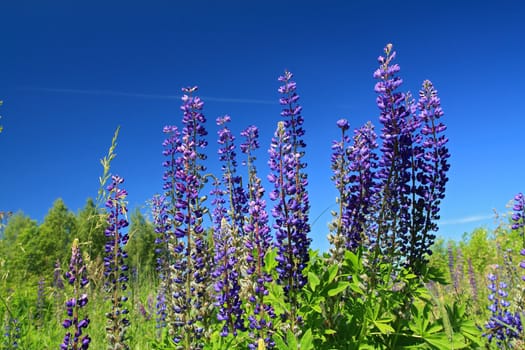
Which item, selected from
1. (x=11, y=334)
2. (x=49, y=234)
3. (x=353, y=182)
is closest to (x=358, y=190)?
(x=353, y=182)

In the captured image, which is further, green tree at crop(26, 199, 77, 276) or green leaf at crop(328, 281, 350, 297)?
green tree at crop(26, 199, 77, 276)

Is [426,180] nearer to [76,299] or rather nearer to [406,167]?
[406,167]

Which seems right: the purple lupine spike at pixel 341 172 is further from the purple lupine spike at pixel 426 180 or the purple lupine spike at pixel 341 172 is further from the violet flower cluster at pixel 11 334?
the violet flower cluster at pixel 11 334

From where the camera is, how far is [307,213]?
3.46 m

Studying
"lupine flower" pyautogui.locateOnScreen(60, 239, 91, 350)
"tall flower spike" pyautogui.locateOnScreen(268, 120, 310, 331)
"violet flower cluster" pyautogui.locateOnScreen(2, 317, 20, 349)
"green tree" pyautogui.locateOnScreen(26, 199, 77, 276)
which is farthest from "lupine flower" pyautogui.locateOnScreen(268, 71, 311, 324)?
"green tree" pyautogui.locateOnScreen(26, 199, 77, 276)

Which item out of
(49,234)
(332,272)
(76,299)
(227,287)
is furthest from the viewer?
(49,234)

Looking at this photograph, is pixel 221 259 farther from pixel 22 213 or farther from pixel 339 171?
pixel 22 213

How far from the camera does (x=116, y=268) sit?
3.30 m

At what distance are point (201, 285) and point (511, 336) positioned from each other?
3.27 meters

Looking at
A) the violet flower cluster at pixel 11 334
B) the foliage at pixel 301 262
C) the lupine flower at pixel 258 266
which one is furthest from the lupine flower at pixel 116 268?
the violet flower cluster at pixel 11 334

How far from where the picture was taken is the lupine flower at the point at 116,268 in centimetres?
317

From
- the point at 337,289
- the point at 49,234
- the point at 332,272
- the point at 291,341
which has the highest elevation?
the point at 49,234

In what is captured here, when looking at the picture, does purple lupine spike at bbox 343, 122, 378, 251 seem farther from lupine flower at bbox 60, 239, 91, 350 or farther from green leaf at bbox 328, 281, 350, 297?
lupine flower at bbox 60, 239, 91, 350

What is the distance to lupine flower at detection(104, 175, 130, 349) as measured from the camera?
3.17 meters
